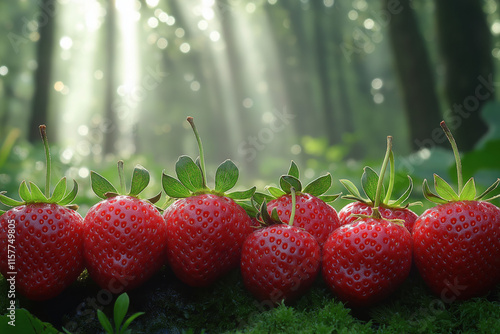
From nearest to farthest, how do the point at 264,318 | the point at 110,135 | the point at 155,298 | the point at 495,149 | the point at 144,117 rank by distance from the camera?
the point at 264,318 < the point at 155,298 < the point at 495,149 < the point at 110,135 < the point at 144,117

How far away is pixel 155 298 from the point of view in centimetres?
140

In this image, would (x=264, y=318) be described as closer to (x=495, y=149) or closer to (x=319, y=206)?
(x=319, y=206)

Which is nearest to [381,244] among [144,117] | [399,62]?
[399,62]

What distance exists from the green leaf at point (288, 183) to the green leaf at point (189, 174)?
0.24m

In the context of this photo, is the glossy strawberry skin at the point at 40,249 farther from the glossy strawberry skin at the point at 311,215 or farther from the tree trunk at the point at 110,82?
the tree trunk at the point at 110,82

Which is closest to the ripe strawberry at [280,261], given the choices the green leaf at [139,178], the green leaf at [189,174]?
the green leaf at [189,174]

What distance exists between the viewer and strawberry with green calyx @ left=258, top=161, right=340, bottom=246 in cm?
144

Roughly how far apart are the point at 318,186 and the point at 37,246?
32.6 inches

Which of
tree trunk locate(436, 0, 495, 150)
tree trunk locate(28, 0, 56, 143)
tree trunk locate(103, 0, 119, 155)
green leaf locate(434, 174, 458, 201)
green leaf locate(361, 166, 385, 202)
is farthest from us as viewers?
tree trunk locate(103, 0, 119, 155)

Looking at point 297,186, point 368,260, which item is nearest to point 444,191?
point 368,260

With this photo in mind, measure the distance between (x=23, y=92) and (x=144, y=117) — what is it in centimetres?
761

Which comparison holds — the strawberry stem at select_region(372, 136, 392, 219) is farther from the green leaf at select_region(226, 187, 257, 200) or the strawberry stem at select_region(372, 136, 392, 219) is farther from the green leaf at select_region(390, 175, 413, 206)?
the green leaf at select_region(226, 187, 257, 200)

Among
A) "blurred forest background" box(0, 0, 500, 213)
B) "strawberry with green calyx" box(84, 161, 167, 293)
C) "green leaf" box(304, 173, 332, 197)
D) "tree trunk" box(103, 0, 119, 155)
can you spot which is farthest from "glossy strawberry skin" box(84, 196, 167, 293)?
"tree trunk" box(103, 0, 119, 155)

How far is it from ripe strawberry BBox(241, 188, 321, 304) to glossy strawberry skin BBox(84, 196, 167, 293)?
0.87 feet
